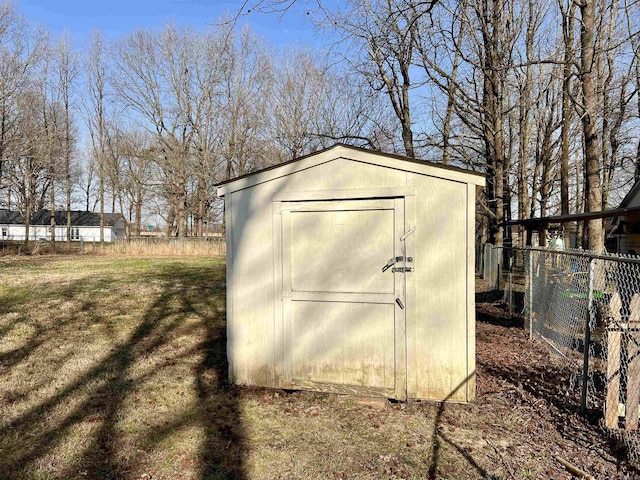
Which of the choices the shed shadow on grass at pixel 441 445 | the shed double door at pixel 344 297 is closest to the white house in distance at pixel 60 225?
the shed double door at pixel 344 297

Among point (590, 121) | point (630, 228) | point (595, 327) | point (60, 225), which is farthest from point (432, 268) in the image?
point (60, 225)

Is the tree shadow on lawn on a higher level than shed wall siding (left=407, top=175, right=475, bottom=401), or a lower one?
lower

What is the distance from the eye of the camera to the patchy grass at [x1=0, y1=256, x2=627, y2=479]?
2959mm

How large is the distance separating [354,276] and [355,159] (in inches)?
44.2

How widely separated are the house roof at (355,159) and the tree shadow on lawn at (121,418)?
215 cm

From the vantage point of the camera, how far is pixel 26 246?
75.3 ft

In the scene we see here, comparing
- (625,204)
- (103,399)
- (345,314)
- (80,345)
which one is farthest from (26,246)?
(625,204)

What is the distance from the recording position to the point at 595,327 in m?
5.98

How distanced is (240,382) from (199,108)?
2636 cm

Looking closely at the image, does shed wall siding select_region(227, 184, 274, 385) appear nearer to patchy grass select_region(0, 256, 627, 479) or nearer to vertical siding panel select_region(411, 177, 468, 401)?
patchy grass select_region(0, 256, 627, 479)

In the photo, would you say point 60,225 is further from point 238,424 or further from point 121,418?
point 238,424

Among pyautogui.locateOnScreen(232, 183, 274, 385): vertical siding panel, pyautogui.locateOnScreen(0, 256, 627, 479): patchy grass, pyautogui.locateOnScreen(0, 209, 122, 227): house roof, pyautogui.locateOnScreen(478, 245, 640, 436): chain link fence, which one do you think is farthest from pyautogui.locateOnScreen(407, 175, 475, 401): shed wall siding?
pyautogui.locateOnScreen(0, 209, 122, 227): house roof

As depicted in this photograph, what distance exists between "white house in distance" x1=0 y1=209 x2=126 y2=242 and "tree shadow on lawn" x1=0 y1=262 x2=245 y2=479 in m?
50.7

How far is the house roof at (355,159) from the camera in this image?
3906 millimetres
